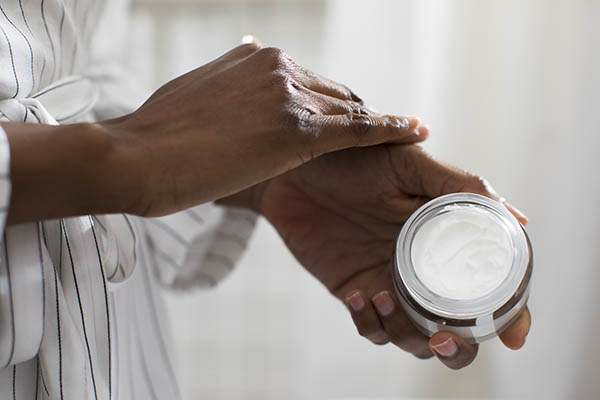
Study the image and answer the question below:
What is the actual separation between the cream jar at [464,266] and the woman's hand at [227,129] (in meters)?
→ 0.10

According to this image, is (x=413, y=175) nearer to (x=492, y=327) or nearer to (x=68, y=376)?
(x=492, y=327)

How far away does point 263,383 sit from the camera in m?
1.47

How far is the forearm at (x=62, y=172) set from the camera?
340mm

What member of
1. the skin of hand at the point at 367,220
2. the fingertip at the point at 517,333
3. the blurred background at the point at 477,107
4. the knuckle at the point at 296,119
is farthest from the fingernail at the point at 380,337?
the blurred background at the point at 477,107

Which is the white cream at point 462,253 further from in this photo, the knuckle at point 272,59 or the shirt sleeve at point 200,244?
the shirt sleeve at point 200,244

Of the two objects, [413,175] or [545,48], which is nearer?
[413,175]

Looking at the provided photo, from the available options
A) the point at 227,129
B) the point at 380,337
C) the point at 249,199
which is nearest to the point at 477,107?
the point at 249,199

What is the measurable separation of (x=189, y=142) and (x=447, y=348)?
257mm

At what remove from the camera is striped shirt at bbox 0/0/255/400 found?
0.38 m

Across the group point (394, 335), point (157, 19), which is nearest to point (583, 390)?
point (394, 335)

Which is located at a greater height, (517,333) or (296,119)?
(296,119)

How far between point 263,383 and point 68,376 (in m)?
1.11

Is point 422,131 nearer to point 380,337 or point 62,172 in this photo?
point 380,337

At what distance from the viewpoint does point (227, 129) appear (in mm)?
393
